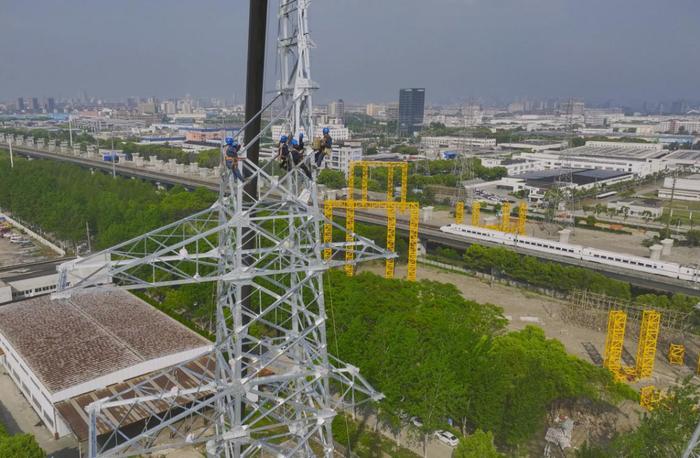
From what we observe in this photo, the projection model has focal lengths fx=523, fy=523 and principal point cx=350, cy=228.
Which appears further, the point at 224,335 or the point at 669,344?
the point at 669,344

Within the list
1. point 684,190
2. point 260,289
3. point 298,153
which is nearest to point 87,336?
point 260,289

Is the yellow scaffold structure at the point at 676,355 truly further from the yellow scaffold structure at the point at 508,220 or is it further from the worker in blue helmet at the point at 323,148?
the worker in blue helmet at the point at 323,148

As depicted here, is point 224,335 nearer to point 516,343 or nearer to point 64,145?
point 516,343

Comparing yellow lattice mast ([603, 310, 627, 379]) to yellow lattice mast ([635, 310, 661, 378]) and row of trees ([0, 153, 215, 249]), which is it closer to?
yellow lattice mast ([635, 310, 661, 378])

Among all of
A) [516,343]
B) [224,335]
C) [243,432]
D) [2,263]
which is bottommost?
[2,263]

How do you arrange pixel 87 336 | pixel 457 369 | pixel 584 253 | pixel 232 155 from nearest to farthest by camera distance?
pixel 232 155, pixel 457 369, pixel 87 336, pixel 584 253

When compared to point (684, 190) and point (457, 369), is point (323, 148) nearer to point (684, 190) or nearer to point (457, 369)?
point (457, 369)

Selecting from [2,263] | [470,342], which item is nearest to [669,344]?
[470,342]
